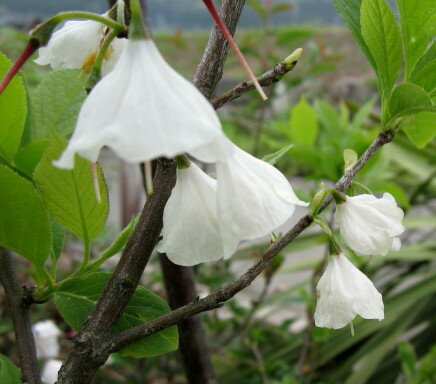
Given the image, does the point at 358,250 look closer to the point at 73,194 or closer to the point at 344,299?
the point at 344,299

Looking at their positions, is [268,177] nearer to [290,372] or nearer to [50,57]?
[50,57]

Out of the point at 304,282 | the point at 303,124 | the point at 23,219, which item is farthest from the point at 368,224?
the point at 304,282

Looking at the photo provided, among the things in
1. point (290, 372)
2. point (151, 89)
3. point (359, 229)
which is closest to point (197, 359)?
point (359, 229)

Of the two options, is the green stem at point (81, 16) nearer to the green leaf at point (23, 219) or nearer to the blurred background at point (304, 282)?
the green leaf at point (23, 219)

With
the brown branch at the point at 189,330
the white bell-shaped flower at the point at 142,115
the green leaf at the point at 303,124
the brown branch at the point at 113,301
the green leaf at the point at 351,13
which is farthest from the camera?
the green leaf at the point at 303,124

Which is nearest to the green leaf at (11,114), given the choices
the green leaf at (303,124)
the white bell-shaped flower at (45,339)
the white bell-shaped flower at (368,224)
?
the white bell-shaped flower at (368,224)

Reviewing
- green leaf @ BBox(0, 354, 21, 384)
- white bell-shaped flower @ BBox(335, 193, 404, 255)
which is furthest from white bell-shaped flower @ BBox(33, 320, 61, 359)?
white bell-shaped flower @ BBox(335, 193, 404, 255)
